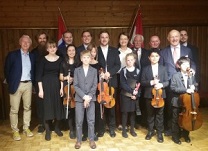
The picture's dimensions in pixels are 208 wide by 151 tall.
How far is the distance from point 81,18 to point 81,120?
8.11 feet

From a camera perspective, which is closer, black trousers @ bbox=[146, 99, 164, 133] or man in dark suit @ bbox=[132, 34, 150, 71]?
black trousers @ bbox=[146, 99, 164, 133]

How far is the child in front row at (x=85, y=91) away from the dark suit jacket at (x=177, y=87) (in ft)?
3.53

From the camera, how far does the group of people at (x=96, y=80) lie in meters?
3.63

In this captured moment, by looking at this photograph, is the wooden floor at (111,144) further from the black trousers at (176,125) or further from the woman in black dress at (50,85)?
the woman in black dress at (50,85)

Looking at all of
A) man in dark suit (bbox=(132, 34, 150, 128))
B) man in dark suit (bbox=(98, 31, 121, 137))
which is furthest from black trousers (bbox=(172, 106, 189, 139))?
man in dark suit (bbox=(98, 31, 121, 137))

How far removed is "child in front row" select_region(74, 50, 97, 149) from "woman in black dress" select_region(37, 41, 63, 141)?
427mm

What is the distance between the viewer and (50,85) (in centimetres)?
386

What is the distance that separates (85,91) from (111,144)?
86 cm

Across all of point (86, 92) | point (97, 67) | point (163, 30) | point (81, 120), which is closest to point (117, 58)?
point (97, 67)

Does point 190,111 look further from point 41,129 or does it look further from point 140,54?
point 41,129

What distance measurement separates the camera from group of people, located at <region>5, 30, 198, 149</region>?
3.63 m

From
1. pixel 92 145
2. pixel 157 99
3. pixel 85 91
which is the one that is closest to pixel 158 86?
pixel 157 99

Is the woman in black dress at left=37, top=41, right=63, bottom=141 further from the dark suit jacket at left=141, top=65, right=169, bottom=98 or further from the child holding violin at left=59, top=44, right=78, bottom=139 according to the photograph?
the dark suit jacket at left=141, top=65, right=169, bottom=98

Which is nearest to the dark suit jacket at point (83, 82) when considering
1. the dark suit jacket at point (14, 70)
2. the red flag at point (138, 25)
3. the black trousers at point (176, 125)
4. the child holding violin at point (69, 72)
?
the child holding violin at point (69, 72)
